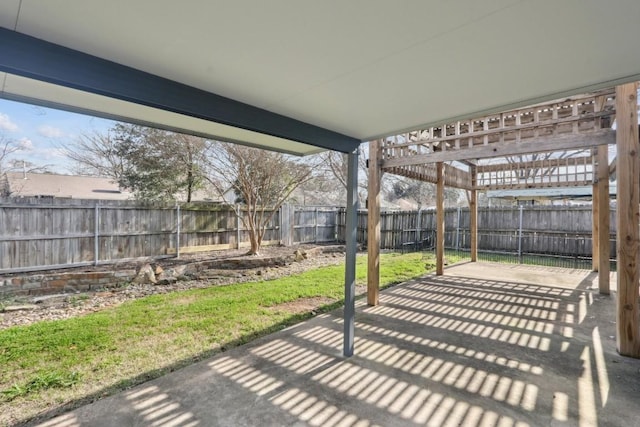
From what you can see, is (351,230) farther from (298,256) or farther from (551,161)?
(551,161)

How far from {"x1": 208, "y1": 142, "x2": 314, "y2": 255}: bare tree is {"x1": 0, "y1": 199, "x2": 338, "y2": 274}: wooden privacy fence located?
84 centimetres

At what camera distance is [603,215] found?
15.6ft

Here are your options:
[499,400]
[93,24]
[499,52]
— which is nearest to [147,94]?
[93,24]

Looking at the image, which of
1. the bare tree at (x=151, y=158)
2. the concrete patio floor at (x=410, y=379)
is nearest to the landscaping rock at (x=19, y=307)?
the concrete patio floor at (x=410, y=379)

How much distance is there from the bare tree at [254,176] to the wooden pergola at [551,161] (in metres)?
4.12

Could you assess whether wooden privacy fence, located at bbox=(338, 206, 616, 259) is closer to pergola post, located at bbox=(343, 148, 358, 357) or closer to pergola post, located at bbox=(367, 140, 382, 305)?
pergola post, located at bbox=(367, 140, 382, 305)

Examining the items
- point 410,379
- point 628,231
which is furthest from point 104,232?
point 628,231

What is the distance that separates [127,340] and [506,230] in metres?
11.1

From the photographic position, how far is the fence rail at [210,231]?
20.1 ft

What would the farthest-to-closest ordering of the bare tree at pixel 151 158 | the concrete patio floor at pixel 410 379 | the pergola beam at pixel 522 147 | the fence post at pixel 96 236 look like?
the bare tree at pixel 151 158 < the fence post at pixel 96 236 < the pergola beam at pixel 522 147 < the concrete patio floor at pixel 410 379

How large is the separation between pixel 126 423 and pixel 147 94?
81.0 inches

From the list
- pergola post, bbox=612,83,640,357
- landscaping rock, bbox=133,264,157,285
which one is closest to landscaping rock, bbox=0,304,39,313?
landscaping rock, bbox=133,264,157,285

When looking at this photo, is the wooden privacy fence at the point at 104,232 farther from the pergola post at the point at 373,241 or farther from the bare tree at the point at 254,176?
the pergola post at the point at 373,241

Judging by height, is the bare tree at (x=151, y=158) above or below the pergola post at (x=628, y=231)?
above
